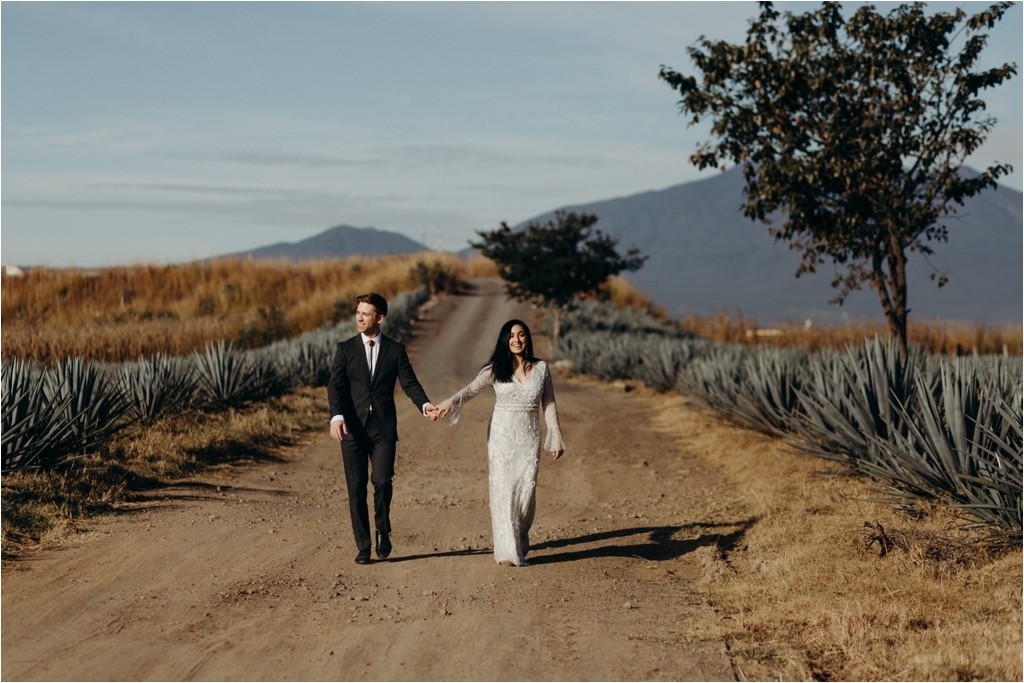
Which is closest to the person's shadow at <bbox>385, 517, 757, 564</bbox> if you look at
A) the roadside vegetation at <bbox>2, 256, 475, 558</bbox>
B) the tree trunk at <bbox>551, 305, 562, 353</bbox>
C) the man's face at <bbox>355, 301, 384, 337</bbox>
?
the man's face at <bbox>355, 301, 384, 337</bbox>

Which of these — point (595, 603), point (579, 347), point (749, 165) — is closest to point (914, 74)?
point (749, 165)

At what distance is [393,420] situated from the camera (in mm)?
6500

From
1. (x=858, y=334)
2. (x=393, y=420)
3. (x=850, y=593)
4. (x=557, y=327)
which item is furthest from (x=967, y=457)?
(x=858, y=334)

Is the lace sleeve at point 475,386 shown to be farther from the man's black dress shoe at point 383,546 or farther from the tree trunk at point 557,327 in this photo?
the tree trunk at point 557,327

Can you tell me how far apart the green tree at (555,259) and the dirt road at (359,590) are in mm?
14994

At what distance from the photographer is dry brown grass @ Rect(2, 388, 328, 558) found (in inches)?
273

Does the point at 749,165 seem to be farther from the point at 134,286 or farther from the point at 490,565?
the point at 134,286

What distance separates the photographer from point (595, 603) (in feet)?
19.1

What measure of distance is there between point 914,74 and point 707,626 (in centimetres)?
1252

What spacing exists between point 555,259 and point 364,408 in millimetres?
18662

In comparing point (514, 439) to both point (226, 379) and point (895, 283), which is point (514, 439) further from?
point (895, 283)

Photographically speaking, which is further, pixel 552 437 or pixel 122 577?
pixel 552 437

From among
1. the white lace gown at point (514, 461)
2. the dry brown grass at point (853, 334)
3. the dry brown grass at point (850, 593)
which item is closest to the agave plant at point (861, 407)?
the dry brown grass at point (850, 593)

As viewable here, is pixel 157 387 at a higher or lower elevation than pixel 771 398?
higher
